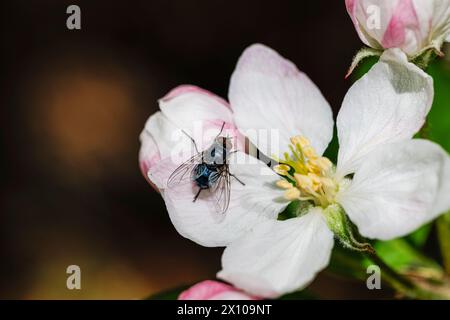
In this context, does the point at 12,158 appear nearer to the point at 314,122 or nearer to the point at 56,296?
the point at 56,296

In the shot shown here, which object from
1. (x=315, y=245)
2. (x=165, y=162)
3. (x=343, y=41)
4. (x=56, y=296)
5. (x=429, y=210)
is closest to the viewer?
(x=429, y=210)

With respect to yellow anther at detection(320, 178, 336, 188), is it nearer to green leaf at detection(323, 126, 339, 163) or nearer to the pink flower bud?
the pink flower bud

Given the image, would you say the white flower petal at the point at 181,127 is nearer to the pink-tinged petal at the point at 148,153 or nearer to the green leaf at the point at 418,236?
the pink-tinged petal at the point at 148,153

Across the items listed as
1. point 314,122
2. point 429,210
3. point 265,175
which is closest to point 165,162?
point 265,175

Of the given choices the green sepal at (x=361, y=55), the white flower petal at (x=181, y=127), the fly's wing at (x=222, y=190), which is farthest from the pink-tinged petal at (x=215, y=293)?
the green sepal at (x=361, y=55)

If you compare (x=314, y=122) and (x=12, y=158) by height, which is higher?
(x=314, y=122)

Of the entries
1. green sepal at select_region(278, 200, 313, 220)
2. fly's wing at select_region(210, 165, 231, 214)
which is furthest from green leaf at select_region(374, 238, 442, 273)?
fly's wing at select_region(210, 165, 231, 214)
